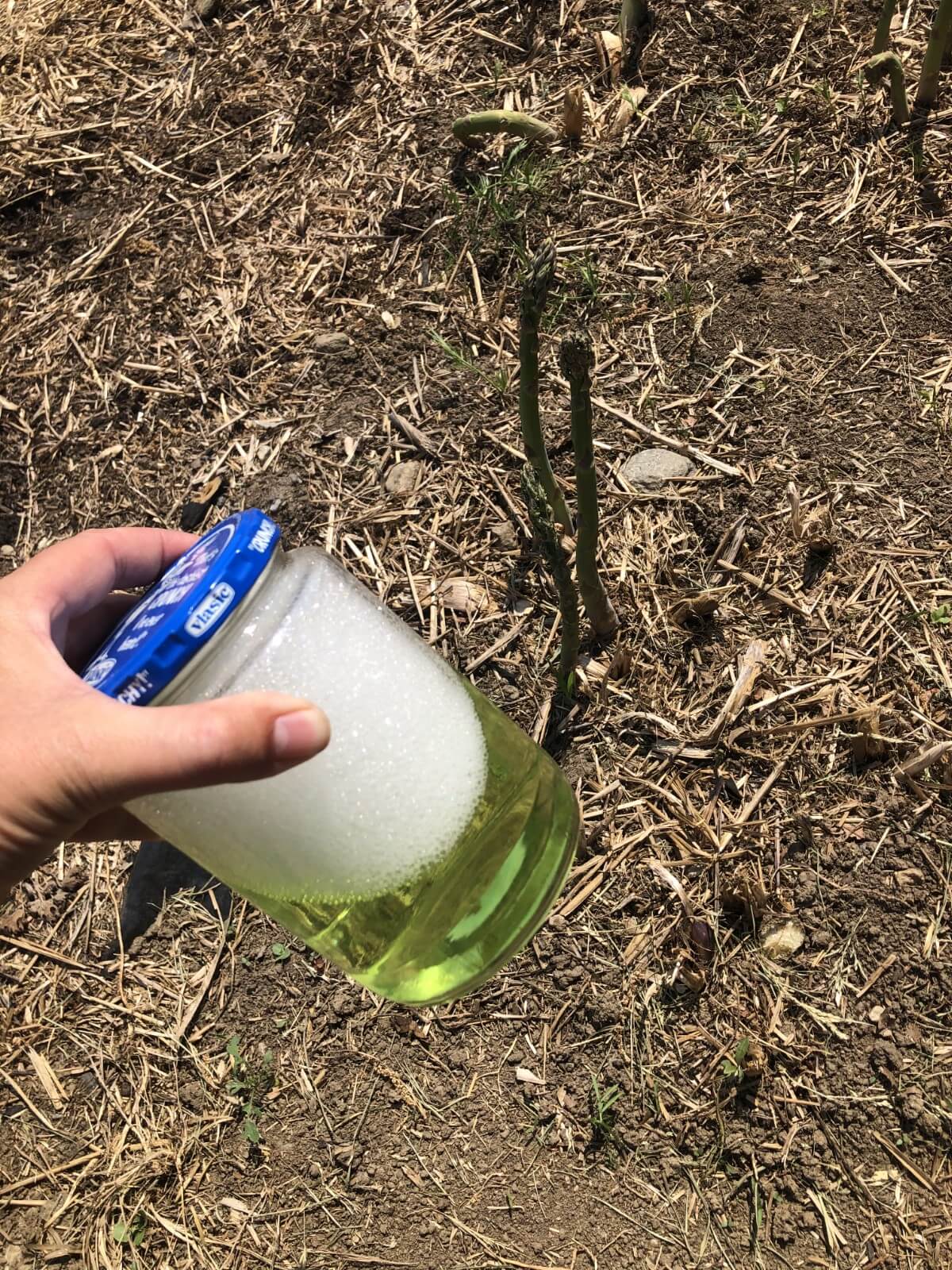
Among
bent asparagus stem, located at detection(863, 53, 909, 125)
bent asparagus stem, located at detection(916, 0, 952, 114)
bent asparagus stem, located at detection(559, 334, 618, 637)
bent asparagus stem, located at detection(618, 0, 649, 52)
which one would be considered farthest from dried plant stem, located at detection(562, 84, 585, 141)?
bent asparagus stem, located at detection(559, 334, 618, 637)

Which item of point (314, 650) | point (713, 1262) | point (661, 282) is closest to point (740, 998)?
point (713, 1262)

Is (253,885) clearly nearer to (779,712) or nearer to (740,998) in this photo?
(740,998)

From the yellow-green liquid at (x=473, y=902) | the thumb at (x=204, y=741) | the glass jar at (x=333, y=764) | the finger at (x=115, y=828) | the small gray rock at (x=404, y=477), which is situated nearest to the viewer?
the thumb at (x=204, y=741)

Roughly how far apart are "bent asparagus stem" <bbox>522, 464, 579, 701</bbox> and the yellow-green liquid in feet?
0.89

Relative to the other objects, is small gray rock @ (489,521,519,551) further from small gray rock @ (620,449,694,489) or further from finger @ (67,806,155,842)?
finger @ (67,806,155,842)

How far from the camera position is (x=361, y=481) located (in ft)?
7.66

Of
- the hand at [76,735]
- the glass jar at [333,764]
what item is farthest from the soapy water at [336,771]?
the hand at [76,735]

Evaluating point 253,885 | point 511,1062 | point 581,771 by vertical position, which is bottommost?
point 511,1062

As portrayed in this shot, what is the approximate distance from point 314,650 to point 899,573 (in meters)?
1.26

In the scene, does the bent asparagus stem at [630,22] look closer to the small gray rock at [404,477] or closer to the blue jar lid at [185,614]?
the small gray rock at [404,477]

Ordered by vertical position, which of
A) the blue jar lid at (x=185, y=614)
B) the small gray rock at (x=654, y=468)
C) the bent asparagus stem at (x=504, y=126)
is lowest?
the small gray rock at (x=654, y=468)

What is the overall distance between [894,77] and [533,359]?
1.36 m

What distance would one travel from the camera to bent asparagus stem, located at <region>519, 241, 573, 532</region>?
1.40 meters

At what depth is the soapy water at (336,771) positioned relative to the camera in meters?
1.22
